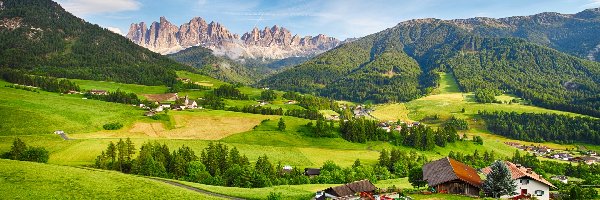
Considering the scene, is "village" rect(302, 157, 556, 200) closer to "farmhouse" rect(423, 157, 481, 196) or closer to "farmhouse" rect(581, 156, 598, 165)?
"farmhouse" rect(423, 157, 481, 196)

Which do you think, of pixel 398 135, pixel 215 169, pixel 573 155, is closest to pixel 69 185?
pixel 215 169

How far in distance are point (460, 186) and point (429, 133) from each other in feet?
350

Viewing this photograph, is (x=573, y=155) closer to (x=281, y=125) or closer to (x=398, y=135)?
(x=398, y=135)

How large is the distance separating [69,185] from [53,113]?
12013 cm

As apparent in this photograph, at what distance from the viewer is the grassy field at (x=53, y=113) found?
138 metres

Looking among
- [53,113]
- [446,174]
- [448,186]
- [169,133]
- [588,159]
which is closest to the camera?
[448,186]

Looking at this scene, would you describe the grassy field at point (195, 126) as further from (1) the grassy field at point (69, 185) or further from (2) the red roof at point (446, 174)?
(2) the red roof at point (446, 174)

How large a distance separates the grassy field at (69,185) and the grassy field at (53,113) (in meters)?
91.8

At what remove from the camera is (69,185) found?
51.7 meters

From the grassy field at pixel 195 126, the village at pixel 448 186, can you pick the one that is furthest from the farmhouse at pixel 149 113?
the village at pixel 448 186

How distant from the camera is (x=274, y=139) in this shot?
15325 cm

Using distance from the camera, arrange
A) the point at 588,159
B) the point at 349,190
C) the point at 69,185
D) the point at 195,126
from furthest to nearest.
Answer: the point at 588,159, the point at 195,126, the point at 349,190, the point at 69,185

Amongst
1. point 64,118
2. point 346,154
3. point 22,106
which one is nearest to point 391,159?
point 346,154

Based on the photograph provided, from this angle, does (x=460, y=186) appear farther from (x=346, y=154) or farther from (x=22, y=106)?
(x=22, y=106)
